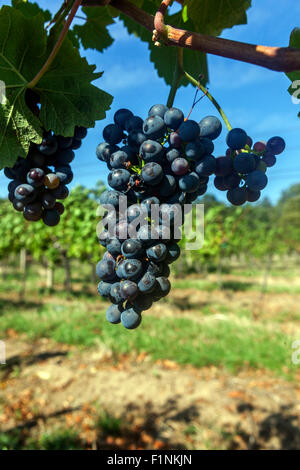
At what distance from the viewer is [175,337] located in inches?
308

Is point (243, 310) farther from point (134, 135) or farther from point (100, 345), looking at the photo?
point (134, 135)

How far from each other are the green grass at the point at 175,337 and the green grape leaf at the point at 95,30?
5874 millimetres

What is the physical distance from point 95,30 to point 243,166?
1.33 m

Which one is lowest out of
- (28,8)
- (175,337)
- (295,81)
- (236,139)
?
(175,337)

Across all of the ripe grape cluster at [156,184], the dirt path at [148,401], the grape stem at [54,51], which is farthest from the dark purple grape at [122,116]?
the dirt path at [148,401]

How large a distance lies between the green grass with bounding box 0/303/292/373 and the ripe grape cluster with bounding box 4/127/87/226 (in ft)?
19.7

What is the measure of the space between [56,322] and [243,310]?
598 cm

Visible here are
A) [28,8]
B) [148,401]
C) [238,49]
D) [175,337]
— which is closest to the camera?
[238,49]

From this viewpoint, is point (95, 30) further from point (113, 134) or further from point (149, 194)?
point (149, 194)

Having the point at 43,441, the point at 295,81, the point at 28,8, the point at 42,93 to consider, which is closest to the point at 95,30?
the point at 28,8

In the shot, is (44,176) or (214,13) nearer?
(44,176)

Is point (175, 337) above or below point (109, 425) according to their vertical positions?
above

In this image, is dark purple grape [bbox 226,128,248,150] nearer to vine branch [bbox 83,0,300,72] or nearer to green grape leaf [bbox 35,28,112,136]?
vine branch [bbox 83,0,300,72]
